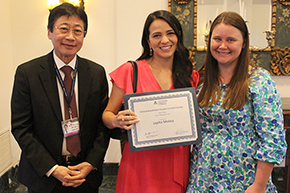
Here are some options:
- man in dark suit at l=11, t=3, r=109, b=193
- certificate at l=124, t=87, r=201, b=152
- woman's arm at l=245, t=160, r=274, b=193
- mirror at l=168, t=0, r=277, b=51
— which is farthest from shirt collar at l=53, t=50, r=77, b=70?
mirror at l=168, t=0, r=277, b=51

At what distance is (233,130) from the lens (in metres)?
1.44

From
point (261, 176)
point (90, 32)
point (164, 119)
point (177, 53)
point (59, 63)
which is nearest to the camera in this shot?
point (261, 176)

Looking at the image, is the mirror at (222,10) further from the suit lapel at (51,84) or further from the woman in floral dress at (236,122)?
the suit lapel at (51,84)

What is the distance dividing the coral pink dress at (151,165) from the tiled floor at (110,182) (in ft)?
5.22

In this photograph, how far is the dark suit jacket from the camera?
149 centimetres

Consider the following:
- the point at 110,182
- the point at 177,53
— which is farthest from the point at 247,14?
the point at 110,182

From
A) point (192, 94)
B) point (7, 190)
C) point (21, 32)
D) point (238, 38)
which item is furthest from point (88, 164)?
point (21, 32)

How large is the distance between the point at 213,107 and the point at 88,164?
848 mm

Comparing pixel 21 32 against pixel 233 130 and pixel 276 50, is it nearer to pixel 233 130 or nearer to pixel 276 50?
pixel 233 130

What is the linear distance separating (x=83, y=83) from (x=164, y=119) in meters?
0.56

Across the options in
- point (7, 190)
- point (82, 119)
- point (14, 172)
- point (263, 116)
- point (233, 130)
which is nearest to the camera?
point (263, 116)

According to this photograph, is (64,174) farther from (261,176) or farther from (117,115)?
(261,176)

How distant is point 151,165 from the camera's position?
1.63 metres

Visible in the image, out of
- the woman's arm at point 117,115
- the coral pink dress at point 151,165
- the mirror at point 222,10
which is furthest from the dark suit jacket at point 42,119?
the mirror at point 222,10
